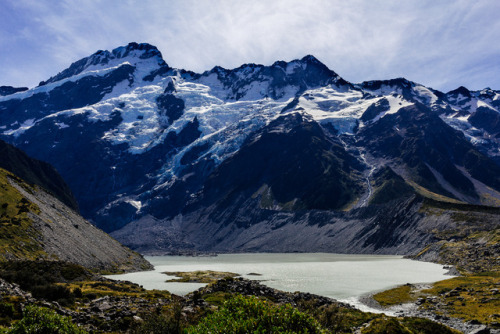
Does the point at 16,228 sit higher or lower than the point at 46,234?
higher

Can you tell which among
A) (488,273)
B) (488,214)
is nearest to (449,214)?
(488,214)

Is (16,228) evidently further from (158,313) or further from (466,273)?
(466,273)

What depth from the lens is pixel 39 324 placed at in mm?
24109

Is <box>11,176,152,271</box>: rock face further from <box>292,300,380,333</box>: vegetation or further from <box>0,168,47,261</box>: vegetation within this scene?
<box>292,300,380,333</box>: vegetation

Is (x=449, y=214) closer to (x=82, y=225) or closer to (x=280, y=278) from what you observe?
(x=280, y=278)

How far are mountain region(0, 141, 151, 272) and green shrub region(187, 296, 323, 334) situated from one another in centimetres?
8427

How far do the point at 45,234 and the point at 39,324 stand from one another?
9955cm

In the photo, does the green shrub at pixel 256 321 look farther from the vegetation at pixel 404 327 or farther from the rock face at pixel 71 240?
the rock face at pixel 71 240

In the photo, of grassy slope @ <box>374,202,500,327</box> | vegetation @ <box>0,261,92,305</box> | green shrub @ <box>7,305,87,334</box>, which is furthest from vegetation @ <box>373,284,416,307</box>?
green shrub @ <box>7,305,87,334</box>

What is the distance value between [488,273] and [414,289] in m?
26.8

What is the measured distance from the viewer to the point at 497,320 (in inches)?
1975

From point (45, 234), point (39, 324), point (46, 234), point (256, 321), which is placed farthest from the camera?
point (46, 234)

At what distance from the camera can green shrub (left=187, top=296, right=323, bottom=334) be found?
21.7m

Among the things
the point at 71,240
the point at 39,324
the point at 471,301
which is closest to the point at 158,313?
the point at 39,324
